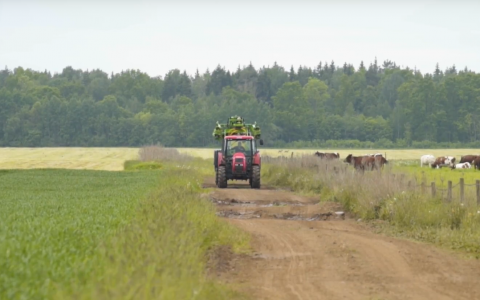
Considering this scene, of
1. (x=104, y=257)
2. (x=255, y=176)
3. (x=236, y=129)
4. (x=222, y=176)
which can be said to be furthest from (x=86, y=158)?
(x=104, y=257)

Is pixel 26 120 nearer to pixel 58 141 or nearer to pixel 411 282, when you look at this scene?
pixel 58 141

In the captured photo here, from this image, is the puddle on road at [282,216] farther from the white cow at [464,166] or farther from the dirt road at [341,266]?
the white cow at [464,166]

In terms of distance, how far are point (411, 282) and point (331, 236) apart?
5842 millimetres

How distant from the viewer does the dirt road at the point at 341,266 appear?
12.6 meters

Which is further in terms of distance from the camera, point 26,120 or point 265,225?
point 26,120

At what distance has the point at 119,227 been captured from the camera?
45.0 ft

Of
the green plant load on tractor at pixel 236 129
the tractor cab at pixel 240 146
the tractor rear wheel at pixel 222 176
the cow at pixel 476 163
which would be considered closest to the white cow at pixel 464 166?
the cow at pixel 476 163

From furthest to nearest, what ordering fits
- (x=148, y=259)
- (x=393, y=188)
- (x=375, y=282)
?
1. (x=393, y=188)
2. (x=375, y=282)
3. (x=148, y=259)

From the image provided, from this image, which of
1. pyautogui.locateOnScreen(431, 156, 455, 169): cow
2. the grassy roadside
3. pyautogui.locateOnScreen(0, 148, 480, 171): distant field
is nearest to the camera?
the grassy roadside

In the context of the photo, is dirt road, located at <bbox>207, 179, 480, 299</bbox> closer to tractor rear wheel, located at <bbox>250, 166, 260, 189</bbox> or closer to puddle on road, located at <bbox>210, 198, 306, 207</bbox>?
puddle on road, located at <bbox>210, 198, 306, 207</bbox>

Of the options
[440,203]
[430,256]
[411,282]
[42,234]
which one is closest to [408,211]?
[440,203]

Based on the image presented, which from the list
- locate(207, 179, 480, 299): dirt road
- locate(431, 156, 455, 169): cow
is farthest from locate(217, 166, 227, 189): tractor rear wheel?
locate(431, 156, 455, 169): cow

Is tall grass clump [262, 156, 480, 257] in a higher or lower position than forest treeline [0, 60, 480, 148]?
lower

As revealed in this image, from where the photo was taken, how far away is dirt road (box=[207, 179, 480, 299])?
1256 cm
